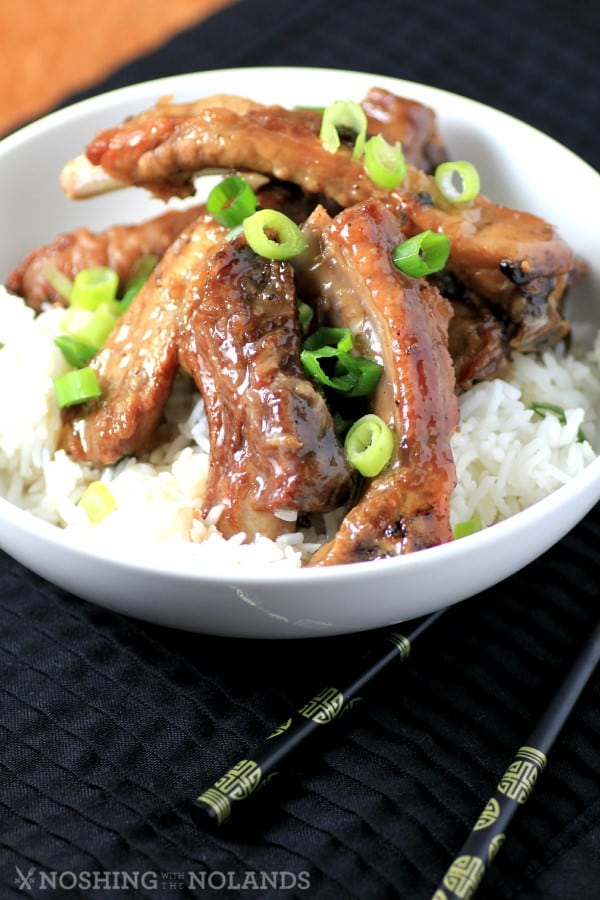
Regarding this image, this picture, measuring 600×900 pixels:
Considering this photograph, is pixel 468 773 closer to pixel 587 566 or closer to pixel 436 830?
pixel 436 830

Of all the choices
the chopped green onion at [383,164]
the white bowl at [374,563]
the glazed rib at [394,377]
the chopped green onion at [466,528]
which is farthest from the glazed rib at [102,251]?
the chopped green onion at [466,528]

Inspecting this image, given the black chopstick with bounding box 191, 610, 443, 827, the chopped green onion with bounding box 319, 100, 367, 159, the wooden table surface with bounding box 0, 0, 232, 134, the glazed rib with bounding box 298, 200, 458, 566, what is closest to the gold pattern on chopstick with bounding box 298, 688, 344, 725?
the black chopstick with bounding box 191, 610, 443, 827

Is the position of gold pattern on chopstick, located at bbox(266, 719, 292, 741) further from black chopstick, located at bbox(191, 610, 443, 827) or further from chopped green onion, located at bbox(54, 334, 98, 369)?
chopped green onion, located at bbox(54, 334, 98, 369)

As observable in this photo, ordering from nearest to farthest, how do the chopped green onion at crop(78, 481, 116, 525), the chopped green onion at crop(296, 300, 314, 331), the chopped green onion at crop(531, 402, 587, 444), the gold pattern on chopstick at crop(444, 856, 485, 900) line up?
the gold pattern on chopstick at crop(444, 856, 485, 900)
the chopped green onion at crop(296, 300, 314, 331)
the chopped green onion at crop(78, 481, 116, 525)
the chopped green onion at crop(531, 402, 587, 444)

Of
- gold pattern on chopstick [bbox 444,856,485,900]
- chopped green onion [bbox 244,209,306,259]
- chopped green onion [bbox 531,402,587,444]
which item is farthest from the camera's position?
chopped green onion [bbox 531,402,587,444]

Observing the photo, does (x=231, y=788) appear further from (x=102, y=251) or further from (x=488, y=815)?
(x=102, y=251)

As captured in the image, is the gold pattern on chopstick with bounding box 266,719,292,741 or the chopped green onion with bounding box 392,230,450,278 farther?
the chopped green onion with bounding box 392,230,450,278

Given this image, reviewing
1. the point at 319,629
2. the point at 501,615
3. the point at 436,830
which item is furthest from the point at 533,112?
the point at 436,830
